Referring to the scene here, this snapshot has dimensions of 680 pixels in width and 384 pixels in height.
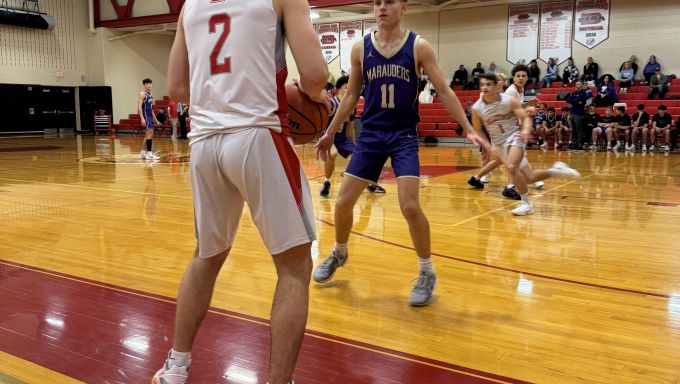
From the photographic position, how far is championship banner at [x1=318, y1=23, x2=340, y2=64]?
23984mm

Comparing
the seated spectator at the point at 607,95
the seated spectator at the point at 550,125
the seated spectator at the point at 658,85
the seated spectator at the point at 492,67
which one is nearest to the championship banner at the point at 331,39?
the seated spectator at the point at 492,67

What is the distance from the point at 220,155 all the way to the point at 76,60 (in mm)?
27101

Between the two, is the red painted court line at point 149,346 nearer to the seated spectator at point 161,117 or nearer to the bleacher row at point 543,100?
the bleacher row at point 543,100

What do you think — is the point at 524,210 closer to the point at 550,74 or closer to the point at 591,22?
the point at 550,74

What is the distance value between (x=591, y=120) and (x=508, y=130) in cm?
1032

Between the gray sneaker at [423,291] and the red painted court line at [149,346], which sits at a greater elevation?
the gray sneaker at [423,291]

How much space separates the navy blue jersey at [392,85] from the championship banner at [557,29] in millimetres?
17750

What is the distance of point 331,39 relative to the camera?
24109 mm

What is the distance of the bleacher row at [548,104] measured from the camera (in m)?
16.5

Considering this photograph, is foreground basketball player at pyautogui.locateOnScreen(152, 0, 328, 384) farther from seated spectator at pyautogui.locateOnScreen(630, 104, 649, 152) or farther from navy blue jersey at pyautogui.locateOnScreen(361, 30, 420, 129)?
seated spectator at pyautogui.locateOnScreen(630, 104, 649, 152)

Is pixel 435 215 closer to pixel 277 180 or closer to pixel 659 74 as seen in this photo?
pixel 277 180

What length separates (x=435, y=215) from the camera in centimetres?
670

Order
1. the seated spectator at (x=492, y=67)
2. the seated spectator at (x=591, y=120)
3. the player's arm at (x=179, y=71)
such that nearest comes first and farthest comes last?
the player's arm at (x=179, y=71), the seated spectator at (x=591, y=120), the seated spectator at (x=492, y=67)

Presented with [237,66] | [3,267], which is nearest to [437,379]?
[237,66]
